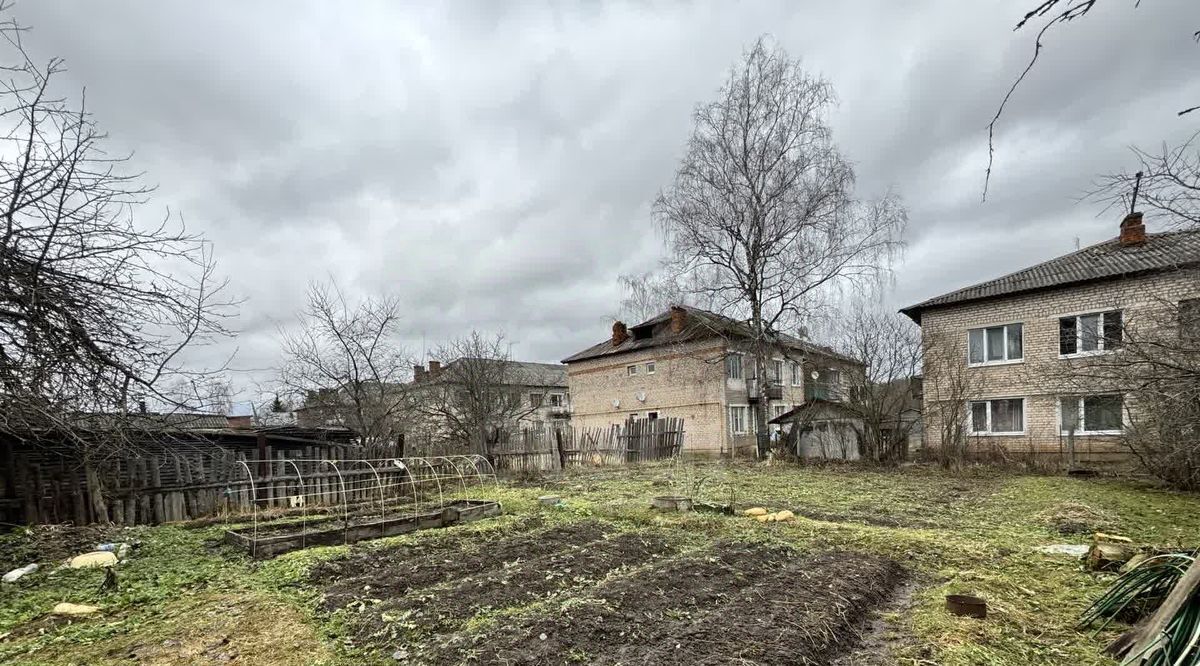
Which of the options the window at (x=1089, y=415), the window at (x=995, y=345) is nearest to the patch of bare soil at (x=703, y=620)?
the window at (x=1089, y=415)

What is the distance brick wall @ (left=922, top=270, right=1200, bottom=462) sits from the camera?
634 inches

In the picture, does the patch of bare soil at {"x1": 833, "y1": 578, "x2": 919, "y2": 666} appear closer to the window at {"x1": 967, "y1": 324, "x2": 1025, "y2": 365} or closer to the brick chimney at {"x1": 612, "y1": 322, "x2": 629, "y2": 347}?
the window at {"x1": 967, "y1": 324, "x2": 1025, "y2": 365}

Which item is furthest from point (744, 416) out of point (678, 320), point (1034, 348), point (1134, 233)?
point (1134, 233)

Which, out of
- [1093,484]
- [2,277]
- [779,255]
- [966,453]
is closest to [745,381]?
[779,255]

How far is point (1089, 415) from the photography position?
16.5 m

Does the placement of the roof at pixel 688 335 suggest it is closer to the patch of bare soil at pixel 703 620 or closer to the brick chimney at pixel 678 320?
the brick chimney at pixel 678 320

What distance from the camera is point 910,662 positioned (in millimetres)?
3805

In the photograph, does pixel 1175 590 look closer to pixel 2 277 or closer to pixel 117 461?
pixel 2 277

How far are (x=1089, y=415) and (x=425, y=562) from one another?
19.1m

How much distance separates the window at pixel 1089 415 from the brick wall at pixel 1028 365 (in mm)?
213

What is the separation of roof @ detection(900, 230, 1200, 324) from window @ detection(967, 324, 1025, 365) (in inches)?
47.1

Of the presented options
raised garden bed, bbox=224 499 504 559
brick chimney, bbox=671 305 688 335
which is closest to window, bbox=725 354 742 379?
brick chimney, bbox=671 305 688 335

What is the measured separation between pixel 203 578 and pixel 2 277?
139 inches

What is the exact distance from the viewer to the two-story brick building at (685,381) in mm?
27328
